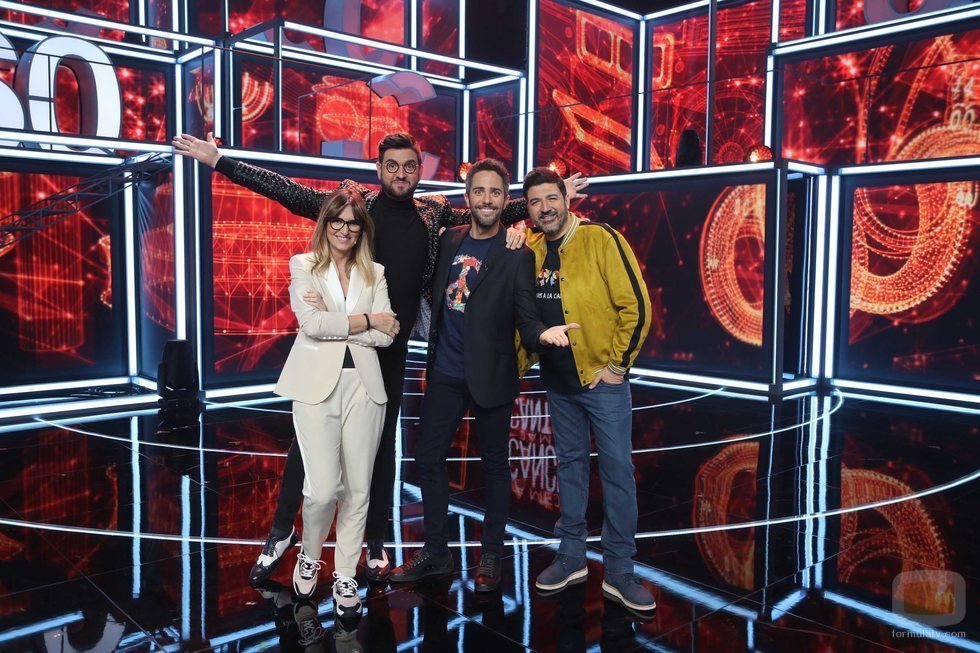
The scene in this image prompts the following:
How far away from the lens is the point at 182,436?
262 inches

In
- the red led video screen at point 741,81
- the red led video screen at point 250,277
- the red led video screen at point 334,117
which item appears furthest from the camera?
the red led video screen at point 741,81

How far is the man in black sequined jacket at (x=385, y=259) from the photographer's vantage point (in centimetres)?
356

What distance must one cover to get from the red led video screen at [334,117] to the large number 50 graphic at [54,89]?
2.64 meters

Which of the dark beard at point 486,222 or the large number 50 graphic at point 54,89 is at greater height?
the large number 50 graphic at point 54,89

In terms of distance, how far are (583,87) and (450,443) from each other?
33.3 ft

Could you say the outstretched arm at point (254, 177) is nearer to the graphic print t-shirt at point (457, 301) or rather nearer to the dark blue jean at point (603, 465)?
the graphic print t-shirt at point (457, 301)

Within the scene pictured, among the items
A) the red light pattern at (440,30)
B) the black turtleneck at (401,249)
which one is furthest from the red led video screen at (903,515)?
the red light pattern at (440,30)

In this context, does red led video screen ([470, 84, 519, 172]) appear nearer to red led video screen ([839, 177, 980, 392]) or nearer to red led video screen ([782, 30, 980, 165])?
red led video screen ([782, 30, 980, 165])

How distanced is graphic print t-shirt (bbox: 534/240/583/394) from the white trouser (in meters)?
0.71

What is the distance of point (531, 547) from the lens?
4129 mm

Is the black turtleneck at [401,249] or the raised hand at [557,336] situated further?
the black turtleneck at [401,249]

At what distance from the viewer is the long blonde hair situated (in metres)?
3.29

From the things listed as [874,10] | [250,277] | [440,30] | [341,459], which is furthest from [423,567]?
[440,30]

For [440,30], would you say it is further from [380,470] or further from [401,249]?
[380,470]
